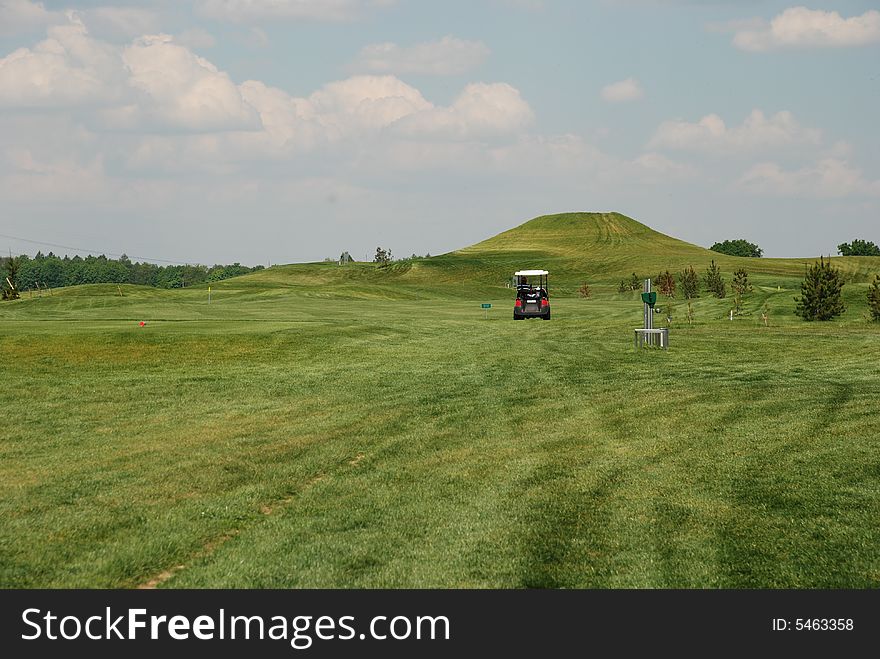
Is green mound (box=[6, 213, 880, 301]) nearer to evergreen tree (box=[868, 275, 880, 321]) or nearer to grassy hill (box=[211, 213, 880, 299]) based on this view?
grassy hill (box=[211, 213, 880, 299])

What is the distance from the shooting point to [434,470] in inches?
549

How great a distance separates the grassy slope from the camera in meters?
9.29

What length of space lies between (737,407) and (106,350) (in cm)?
2016

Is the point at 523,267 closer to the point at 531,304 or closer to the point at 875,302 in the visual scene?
the point at 531,304

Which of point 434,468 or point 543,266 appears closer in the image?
point 434,468

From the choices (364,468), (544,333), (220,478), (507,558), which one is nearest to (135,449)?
(220,478)

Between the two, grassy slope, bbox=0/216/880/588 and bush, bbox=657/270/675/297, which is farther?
bush, bbox=657/270/675/297

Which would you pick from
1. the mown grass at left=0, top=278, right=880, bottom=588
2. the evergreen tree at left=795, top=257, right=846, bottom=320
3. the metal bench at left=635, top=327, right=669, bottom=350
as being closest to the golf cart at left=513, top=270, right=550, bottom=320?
the metal bench at left=635, top=327, right=669, bottom=350

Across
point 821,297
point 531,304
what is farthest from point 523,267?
point 531,304

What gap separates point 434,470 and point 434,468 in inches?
5.9

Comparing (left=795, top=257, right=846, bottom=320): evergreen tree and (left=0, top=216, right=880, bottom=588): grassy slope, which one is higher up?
(left=795, top=257, right=846, bottom=320): evergreen tree

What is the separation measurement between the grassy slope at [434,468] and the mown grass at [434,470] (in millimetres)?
49

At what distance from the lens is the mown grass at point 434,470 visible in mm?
9250

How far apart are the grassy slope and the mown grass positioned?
49mm
